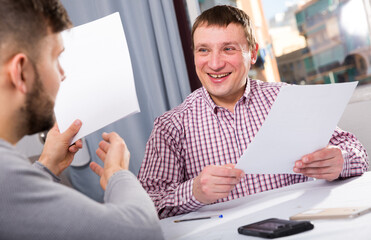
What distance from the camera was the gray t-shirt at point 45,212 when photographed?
0.65 meters

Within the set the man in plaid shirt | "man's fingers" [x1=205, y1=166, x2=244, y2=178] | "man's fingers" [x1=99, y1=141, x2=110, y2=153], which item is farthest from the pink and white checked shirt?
"man's fingers" [x1=99, y1=141, x2=110, y2=153]

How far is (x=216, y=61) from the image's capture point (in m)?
1.79

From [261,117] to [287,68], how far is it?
940 millimetres

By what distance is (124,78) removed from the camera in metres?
1.26

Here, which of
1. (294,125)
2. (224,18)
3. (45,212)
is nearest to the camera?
(45,212)

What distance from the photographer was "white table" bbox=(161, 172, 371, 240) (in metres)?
0.87

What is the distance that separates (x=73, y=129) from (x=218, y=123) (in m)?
0.70

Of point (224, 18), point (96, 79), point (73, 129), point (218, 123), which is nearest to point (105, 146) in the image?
point (73, 129)

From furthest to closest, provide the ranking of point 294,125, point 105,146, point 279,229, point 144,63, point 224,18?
point 144,63, point 224,18, point 294,125, point 105,146, point 279,229

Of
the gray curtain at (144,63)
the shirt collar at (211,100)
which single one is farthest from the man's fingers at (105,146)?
the gray curtain at (144,63)

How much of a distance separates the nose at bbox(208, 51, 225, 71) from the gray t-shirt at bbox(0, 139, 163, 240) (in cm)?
114

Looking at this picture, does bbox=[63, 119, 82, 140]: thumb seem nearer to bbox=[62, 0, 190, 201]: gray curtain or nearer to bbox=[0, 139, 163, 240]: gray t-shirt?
bbox=[0, 139, 163, 240]: gray t-shirt

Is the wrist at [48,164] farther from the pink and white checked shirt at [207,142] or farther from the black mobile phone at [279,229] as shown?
the black mobile phone at [279,229]

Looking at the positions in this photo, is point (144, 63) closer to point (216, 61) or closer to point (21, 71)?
point (216, 61)
